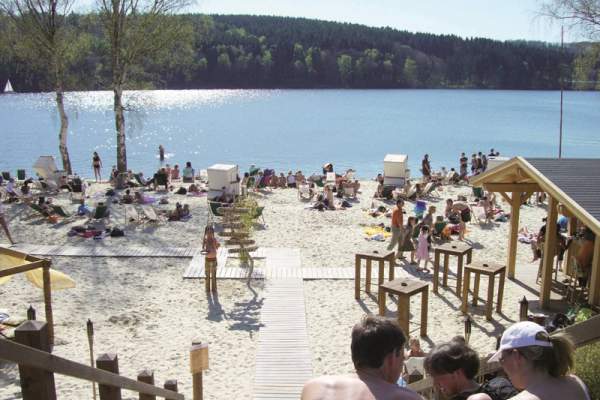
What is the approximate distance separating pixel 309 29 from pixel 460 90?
42.3 meters

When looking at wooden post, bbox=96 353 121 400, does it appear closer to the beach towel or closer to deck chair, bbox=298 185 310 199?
the beach towel

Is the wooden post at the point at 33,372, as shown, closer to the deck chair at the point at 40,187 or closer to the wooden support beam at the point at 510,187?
the wooden support beam at the point at 510,187

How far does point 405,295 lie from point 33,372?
20.3 ft

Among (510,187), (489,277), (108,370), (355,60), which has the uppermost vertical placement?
(355,60)

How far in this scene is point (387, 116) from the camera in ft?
242

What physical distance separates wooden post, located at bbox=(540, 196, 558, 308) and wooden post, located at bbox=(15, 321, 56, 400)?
8070 mm

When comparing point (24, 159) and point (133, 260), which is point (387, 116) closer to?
point (24, 159)

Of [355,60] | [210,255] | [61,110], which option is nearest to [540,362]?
[210,255]

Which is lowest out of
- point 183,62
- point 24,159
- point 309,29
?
point 24,159

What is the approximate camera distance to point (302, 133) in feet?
187

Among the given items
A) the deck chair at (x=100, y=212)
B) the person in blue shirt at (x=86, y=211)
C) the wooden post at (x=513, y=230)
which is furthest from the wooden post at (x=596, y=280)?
the person in blue shirt at (x=86, y=211)

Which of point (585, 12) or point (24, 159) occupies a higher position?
point (585, 12)

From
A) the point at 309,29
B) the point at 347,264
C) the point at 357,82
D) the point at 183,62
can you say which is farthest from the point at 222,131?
the point at 309,29

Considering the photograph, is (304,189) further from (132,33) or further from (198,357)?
(198,357)
